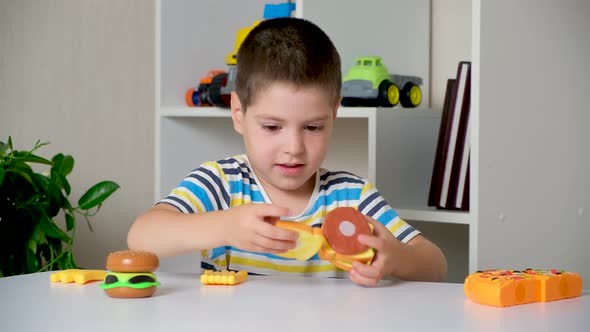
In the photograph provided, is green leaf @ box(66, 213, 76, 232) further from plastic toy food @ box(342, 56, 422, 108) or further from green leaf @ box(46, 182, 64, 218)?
plastic toy food @ box(342, 56, 422, 108)

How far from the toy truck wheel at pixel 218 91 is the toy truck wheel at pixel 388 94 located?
0.37m

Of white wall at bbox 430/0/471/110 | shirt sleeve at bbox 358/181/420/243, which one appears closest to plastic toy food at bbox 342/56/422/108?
white wall at bbox 430/0/471/110

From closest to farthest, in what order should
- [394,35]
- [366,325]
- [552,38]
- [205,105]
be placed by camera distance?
1. [366,325]
2. [552,38]
3. [394,35]
4. [205,105]

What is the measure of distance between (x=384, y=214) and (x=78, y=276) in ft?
1.66

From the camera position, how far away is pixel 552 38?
4.95 ft

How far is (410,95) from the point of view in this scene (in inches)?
68.4

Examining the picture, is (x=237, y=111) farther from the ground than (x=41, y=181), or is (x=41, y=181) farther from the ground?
(x=237, y=111)

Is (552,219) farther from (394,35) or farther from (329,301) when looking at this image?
(329,301)

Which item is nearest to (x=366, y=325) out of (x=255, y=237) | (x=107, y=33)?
(x=255, y=237)

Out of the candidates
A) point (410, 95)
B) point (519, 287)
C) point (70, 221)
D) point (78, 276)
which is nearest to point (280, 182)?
point (78, 276)

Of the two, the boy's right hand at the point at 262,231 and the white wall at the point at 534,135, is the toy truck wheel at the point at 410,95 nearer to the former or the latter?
the white wall at the point at 534,135

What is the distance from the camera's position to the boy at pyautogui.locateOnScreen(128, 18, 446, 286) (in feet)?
3.49

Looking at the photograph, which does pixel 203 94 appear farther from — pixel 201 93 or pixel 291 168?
pixel 291 168

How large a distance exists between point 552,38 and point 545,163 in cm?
23
